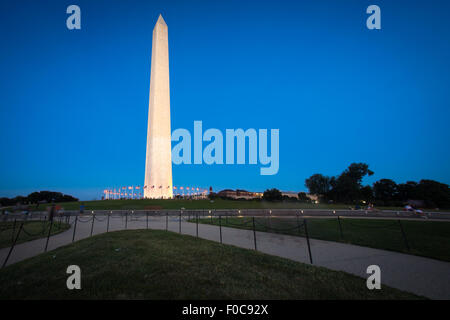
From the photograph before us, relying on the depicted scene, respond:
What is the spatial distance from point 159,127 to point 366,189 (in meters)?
59.6

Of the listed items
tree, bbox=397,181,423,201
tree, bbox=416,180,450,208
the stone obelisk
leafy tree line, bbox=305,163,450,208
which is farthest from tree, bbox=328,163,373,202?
the stone obelisk

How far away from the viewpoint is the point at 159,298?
4777mm

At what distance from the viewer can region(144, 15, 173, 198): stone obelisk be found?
59.0 metres

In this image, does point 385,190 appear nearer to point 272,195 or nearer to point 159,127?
point 272,195

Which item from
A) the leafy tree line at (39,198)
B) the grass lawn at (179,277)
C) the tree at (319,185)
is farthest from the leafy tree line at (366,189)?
the leafy tree line at (39,198)

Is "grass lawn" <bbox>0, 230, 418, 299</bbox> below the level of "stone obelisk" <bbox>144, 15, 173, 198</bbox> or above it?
below

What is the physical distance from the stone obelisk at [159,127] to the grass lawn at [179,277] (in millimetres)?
52043

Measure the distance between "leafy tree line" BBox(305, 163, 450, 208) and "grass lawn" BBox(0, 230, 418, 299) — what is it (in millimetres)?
56603

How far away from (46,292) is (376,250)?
37.7ft

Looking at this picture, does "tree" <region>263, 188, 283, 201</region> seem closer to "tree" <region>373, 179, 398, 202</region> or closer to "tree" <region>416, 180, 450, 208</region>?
"tree" <region>373, 179, 398, 202</region>

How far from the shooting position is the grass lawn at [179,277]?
5062 millimetres

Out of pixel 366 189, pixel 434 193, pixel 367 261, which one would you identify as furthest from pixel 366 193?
pixel 367 261

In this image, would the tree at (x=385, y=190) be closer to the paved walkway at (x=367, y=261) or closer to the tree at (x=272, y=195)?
the tree at (x=272, y=195)
